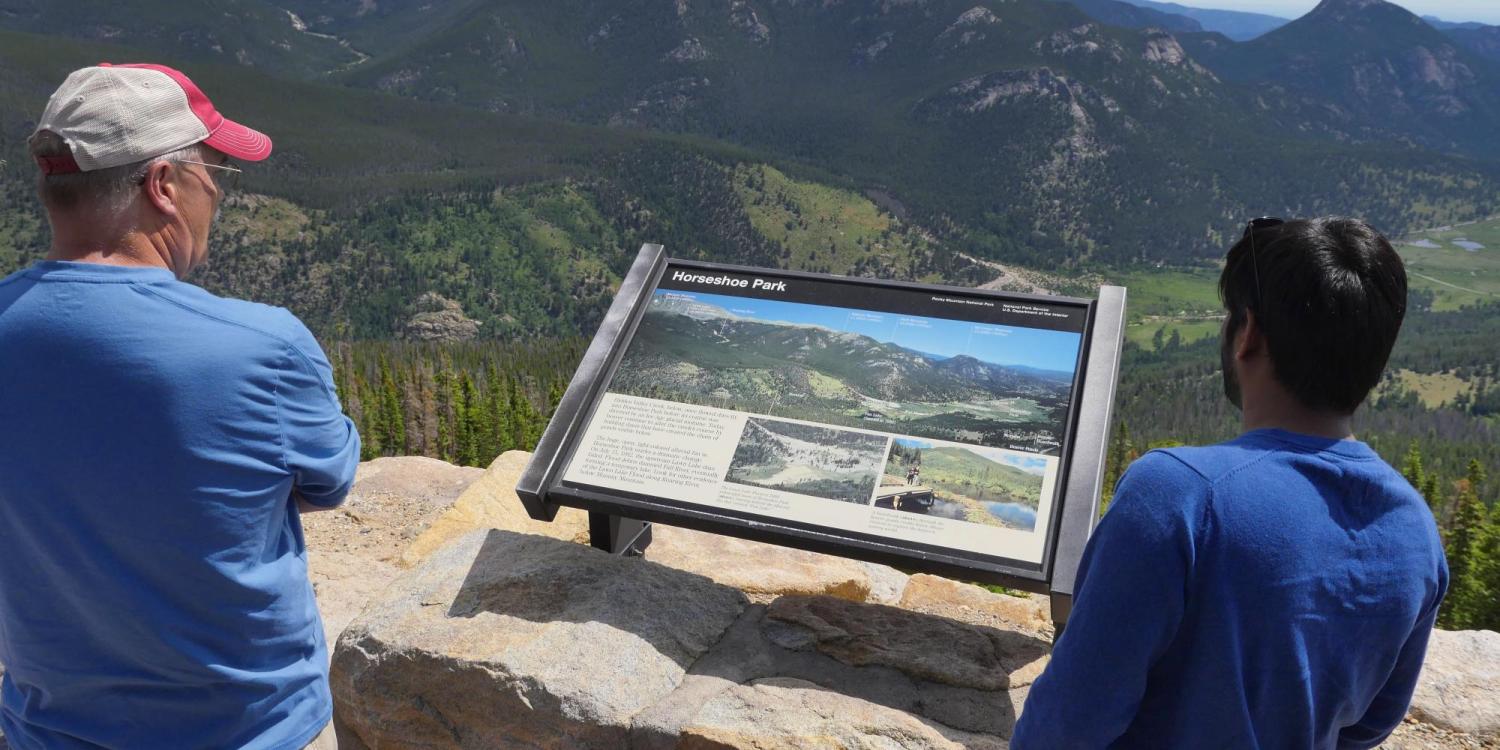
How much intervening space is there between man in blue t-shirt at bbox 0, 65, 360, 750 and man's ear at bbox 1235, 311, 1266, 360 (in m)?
2.80

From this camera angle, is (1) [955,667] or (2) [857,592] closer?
(1) [955,667]

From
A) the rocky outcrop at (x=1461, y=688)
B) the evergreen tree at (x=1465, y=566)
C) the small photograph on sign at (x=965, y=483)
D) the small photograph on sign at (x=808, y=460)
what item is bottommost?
the evergreen tree at (x=1465, y=566)

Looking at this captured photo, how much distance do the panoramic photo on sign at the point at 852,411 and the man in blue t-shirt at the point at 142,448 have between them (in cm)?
259

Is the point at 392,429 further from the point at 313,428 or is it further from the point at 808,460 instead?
the point at 313,428

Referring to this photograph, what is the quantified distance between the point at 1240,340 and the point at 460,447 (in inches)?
2513

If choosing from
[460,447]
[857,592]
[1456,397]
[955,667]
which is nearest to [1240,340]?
[955,667]

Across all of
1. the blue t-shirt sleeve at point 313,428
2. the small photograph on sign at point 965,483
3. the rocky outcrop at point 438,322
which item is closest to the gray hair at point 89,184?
the blue t-shirt sleeve at point 313,428

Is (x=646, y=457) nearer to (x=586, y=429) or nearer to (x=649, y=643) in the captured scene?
(x=586, y=429)

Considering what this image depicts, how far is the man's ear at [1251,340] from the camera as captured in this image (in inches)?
111

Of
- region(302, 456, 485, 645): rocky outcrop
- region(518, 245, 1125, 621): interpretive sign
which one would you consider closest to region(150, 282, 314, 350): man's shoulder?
region(518, 245, 1125, 621): interpretive sign

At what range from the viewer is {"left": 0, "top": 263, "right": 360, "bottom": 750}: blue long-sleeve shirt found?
320 cm

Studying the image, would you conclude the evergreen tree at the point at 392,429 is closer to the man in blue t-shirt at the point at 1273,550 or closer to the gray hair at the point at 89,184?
the gray hair at the point at 89,184

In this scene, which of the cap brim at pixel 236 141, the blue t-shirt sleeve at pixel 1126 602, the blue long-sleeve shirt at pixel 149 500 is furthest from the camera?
the cap brim at pixel 236 141

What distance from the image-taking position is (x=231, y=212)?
618 ft
